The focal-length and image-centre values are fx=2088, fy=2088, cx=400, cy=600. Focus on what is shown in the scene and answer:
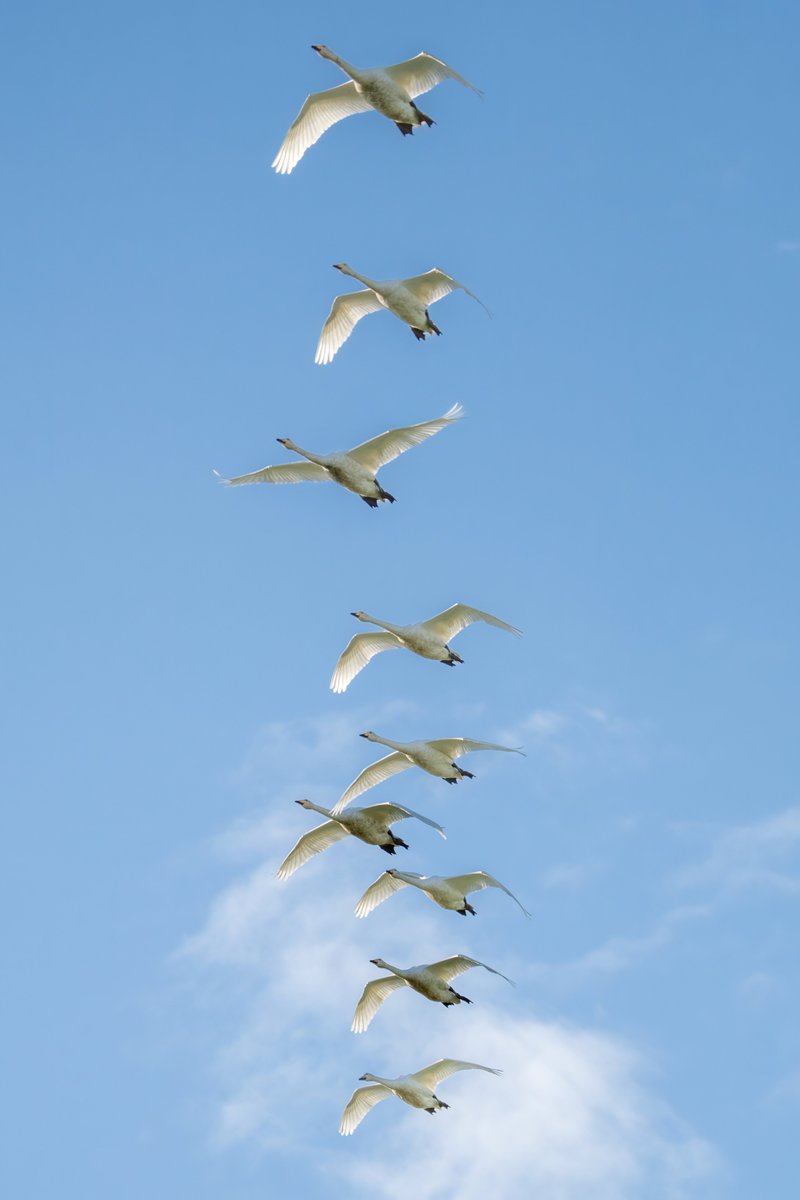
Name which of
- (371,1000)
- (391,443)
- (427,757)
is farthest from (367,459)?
(371,1000)

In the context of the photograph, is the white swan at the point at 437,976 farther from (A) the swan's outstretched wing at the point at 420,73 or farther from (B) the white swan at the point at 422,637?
(A) the swan's outstretched wing at the point at 420,73

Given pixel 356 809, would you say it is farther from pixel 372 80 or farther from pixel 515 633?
pixel 372 80

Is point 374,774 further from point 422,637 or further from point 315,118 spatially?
point 315,118

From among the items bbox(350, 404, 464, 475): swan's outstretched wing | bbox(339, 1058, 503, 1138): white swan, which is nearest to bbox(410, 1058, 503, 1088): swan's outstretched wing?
bbox(339, 1058, 503, 1138): white swan

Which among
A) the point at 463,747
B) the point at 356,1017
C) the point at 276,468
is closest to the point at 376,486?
the point at 276,468

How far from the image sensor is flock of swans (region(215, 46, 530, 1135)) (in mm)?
42688

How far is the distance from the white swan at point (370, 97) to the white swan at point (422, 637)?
9.88 m

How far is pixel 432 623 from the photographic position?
1727 inches

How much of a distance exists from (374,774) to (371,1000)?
501 centimetres

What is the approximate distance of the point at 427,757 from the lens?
4434cm

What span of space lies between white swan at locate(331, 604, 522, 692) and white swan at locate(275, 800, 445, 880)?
309 centimetres

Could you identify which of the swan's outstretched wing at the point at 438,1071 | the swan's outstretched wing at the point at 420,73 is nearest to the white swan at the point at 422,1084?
the swan's outstretched wing at the point at 438,1071

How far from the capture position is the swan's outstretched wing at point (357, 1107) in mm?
46000

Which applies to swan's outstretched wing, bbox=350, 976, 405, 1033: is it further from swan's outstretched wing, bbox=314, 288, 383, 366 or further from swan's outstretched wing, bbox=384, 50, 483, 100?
swan's outstretched wing, bbox=384, 50, 483, 100
